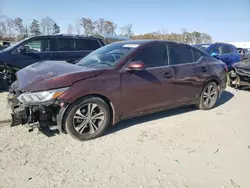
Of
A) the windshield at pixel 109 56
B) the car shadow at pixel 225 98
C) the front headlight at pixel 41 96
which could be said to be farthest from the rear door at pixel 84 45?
the front headlight at pixel 41 96

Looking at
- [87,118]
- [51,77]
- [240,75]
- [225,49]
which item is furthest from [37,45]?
[225,49]

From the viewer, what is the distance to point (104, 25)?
46656 mm

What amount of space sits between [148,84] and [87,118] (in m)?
1.27

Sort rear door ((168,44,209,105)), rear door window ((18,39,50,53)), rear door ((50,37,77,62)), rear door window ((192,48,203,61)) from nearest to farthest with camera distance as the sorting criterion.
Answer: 1. rear door ((168,44,209,105))
2. rear door window ((192,48,203,61))
3. rear door window ((18,39,50,53))
4. rear door ((50,37,77,62))

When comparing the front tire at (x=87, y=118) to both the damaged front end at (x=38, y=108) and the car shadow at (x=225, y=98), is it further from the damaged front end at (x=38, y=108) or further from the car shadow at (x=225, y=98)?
the car shadow at (x=225, y=98)

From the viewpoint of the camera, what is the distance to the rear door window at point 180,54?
448cm

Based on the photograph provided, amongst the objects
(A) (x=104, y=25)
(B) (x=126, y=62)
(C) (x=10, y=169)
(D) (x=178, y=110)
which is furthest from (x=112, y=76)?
(A) (x=104, y=25)

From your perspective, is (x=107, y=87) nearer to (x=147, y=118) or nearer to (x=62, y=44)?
(x=147, y=118)

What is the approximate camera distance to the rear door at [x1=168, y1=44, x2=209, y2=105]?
14.7 feet

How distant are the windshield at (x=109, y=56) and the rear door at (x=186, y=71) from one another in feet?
3.15

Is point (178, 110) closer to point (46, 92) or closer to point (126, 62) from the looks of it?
point (126, 62)

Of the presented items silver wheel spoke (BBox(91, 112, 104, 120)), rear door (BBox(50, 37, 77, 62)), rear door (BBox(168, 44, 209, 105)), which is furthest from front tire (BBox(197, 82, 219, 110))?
rear door (BBox(50, 37, 77, 62))

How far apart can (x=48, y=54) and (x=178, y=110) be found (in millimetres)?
4587

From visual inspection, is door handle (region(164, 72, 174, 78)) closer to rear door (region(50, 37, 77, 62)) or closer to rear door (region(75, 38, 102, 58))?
rear door (region(50, 37, 77, 62))
